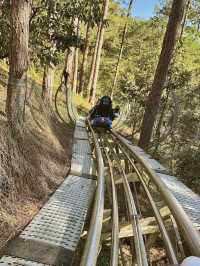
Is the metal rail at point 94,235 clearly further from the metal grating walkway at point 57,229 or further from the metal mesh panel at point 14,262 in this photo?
the metal mesh panel at point 14,262

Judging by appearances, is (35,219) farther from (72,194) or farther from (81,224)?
(72,194)

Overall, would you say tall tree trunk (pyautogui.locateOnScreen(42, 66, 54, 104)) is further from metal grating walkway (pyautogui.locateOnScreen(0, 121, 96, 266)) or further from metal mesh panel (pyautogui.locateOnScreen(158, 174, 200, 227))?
metal mesh panel (pyautogui.locateOnScreen(158, 174, 200, 227))

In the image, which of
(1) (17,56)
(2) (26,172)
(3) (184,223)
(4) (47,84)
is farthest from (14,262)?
(4) (47,84)

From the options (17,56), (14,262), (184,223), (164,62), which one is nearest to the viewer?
(14,262)

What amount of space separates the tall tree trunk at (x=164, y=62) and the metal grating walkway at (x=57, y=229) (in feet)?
15.5

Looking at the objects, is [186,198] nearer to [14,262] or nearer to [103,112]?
[14,262]

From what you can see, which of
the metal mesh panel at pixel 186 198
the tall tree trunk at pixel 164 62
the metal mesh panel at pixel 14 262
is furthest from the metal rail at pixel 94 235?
the tall tree trunk at pixel 164 62

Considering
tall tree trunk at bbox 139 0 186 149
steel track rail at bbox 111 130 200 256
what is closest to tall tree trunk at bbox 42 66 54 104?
tall tree trunk at bbox 139 0 186 149

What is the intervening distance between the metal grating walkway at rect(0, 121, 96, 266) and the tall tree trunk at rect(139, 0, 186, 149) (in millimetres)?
4720

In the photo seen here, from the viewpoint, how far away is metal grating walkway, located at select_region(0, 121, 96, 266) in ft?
15.3

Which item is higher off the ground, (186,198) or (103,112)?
(186,198)

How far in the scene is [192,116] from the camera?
107ft

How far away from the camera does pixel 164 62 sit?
1271 cm

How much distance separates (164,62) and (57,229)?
27.0ft
